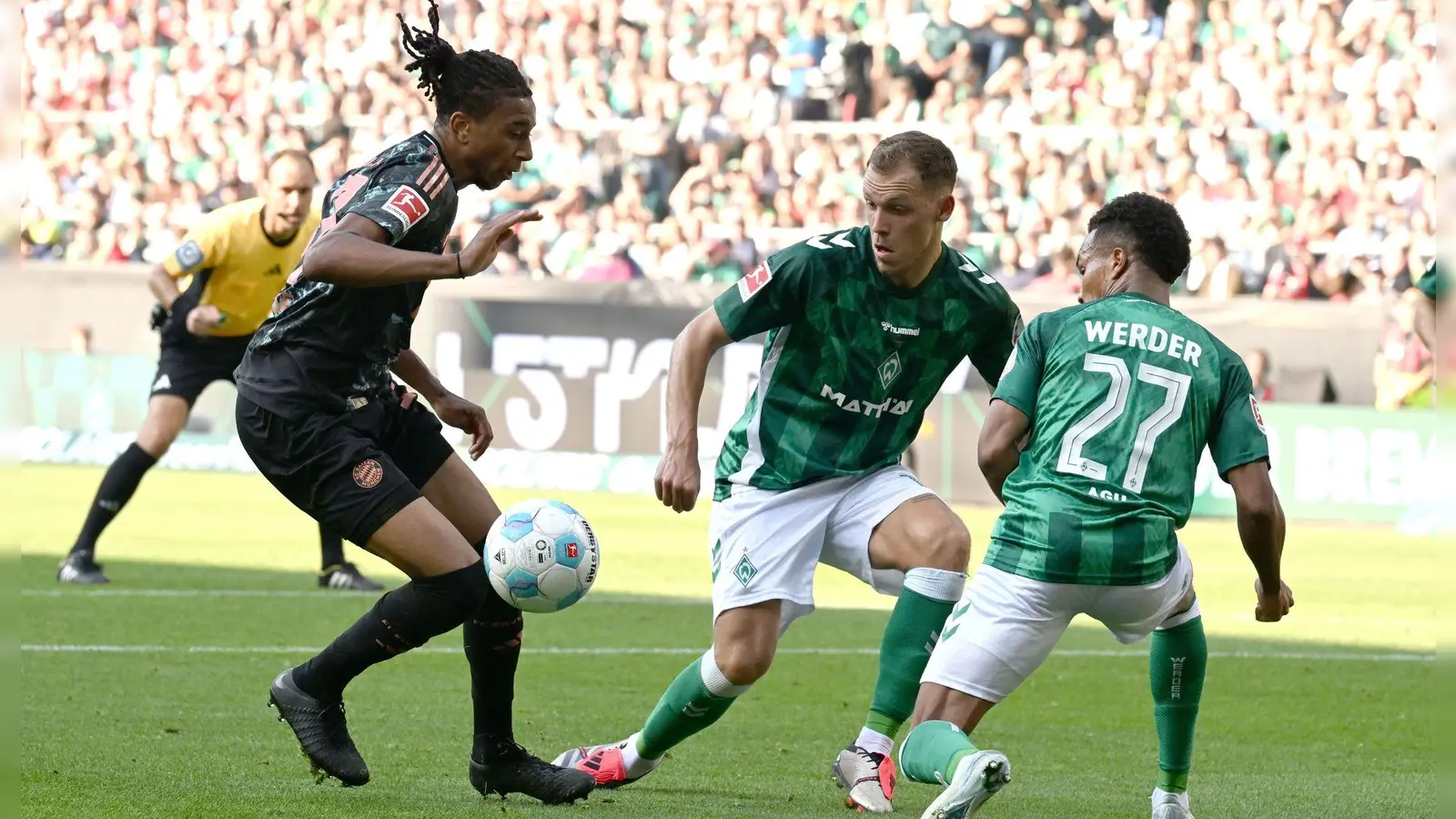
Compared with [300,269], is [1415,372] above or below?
below

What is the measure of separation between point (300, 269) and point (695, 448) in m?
1.17

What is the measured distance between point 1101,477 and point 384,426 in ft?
6.96

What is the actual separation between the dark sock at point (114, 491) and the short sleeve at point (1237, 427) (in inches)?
295

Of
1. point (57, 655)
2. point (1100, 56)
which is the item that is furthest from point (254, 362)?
point (1100, 56)

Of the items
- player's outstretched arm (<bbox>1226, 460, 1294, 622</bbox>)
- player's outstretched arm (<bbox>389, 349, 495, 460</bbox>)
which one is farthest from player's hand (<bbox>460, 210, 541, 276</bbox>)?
player's outstretched arm (<bbox>1226, 460, 1294, 622</bbox>)

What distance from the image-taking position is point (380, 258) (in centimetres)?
455

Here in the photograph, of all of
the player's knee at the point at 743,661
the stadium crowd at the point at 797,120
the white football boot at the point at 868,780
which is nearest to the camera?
the white football boot at the point at 868,780

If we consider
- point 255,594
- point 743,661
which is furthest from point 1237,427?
point 255,594

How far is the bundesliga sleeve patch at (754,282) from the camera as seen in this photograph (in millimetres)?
5211

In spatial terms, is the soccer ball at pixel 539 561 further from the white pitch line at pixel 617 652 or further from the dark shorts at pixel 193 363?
the dark shorts at pixel 193 363

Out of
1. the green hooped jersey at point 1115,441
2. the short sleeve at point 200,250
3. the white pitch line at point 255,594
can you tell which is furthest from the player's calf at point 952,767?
the short sleeve at point 200,250

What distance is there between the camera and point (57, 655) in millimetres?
7867

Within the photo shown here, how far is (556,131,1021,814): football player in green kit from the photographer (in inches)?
202

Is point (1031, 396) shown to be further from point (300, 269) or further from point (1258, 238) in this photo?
point (1258, 238)
